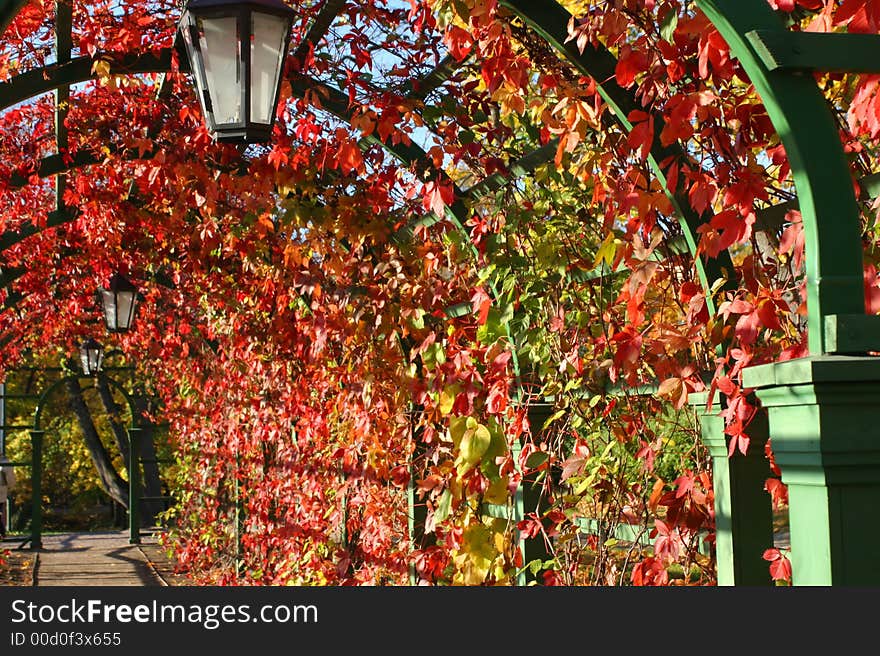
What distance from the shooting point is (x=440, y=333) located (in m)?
5.14

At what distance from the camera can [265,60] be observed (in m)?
3.54

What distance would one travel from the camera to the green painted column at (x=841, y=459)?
1.97 m

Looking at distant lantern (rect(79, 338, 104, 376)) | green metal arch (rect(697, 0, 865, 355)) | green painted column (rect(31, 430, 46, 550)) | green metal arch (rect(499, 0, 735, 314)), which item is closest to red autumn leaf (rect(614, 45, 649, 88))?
green metal arch (rect(499, 0, 735, 314))

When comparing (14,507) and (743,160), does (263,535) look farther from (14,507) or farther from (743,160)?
(14,507)

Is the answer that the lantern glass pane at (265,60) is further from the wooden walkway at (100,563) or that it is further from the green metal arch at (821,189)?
the wooden walkway at (100,563)

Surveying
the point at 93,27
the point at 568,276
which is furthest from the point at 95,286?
the point at 568,276

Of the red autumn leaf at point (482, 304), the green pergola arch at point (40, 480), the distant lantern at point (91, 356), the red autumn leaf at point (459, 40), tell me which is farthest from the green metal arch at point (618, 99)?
the green pergola arch at point (40, 480)

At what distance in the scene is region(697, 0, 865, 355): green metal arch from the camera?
6.61ft

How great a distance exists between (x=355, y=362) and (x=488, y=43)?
2.77 meters

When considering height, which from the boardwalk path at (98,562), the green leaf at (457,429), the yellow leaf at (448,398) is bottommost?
the boardwalk path at (98,562)

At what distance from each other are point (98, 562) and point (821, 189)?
47.4 feet

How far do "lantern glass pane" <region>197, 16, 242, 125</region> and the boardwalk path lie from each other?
31.0 ft

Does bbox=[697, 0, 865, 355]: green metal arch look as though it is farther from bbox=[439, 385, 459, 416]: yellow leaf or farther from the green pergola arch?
the green pergola arch

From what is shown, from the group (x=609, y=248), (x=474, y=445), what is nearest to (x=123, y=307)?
(x=474, y=445)
